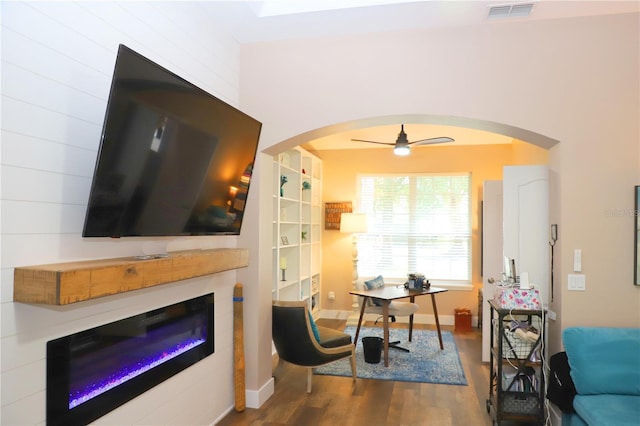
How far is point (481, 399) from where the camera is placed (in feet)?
12.3

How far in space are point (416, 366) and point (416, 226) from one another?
2657mm

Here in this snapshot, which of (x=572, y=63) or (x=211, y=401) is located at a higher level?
(x=572, y=63)

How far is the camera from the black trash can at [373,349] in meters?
4.70

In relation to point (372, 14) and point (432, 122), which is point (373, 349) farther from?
point (372, 14)

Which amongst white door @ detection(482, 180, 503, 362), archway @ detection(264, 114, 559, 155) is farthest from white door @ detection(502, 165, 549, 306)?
white door @ detection(482, 180, 503, 362)

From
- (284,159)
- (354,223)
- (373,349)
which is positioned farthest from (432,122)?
(354,223)

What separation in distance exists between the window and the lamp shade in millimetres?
573

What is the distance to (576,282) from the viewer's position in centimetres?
299

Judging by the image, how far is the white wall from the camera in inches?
117

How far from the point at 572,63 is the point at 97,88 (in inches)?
120

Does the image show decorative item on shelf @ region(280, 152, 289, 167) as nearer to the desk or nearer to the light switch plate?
the desk

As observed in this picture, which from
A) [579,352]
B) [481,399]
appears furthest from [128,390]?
[481,399]

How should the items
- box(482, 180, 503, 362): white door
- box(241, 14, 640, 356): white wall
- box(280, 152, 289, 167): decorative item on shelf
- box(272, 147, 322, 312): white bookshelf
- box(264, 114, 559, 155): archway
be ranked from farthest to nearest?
box(280, 152, 289, 167): decorative item on shelf < box(272, 147, 322, 312): white bookshelf < box(482, 180, 503, 362): white door < box(264, 114, 559, 155): archway < box(241, 14, 640, 356): white wall

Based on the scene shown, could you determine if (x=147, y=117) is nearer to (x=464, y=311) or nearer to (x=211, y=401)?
(x=211, y=401)
